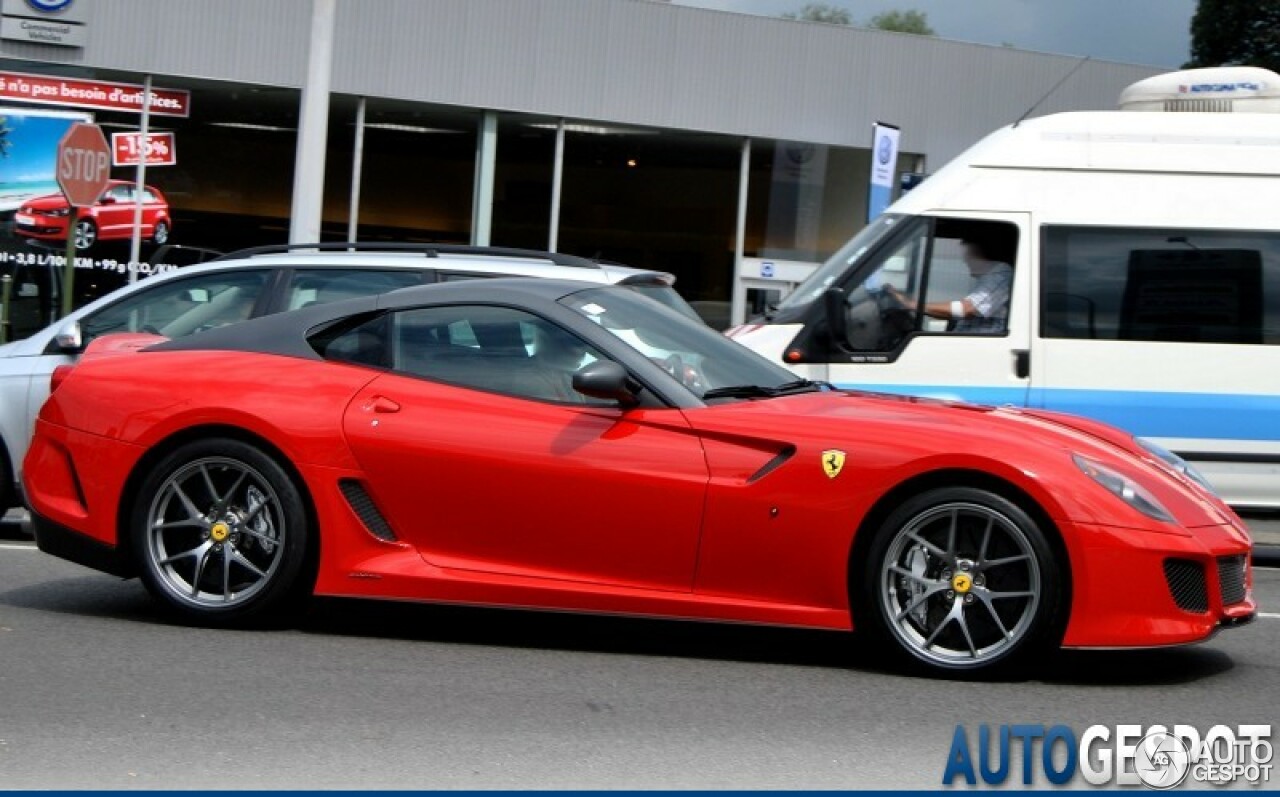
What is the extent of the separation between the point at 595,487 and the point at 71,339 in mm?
4202

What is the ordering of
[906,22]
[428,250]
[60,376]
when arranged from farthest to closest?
[906,22]
[428,250]
[60,376]

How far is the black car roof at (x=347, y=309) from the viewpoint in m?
6.46

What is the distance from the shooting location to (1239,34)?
1575 inches

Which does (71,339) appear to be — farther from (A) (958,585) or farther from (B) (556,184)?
(B) (556,184)

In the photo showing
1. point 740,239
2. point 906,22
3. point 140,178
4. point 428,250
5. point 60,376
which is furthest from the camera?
point 906,22

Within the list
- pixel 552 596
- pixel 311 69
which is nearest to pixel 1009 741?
pixel 552 596

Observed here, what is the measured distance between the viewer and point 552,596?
6027 millimetres

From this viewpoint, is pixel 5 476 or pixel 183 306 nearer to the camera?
pixel 183 306

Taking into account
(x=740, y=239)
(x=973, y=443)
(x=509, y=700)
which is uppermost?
(x=740, y=239)

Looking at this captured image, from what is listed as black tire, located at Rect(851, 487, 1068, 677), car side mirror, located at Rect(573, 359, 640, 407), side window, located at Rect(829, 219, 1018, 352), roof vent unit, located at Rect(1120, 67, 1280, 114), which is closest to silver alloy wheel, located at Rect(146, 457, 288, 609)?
car side mirror, located at Rect(573, 359, 640, 407)

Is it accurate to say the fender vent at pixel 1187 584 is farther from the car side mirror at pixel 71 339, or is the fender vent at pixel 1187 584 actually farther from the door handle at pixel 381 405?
the car side mirror at pixel 71 339

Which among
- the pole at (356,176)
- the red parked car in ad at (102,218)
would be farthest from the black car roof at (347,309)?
the pole at (356,176)

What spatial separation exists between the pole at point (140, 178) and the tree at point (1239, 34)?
88.9 ft

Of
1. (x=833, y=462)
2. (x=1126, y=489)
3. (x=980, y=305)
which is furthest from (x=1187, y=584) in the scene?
(x=980, y=305)
